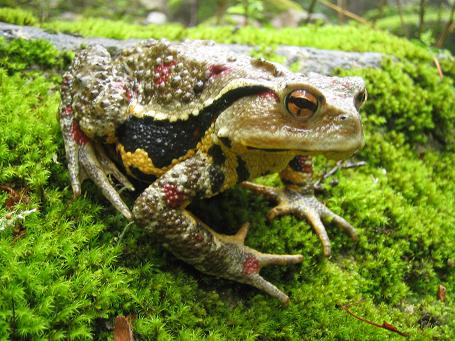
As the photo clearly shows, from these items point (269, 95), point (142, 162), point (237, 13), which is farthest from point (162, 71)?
point (237, 13)

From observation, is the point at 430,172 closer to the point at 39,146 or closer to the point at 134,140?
the point at 134,140

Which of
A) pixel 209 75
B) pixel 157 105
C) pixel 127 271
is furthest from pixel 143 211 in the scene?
pixel 209 75

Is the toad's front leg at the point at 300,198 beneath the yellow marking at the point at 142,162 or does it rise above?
beneath

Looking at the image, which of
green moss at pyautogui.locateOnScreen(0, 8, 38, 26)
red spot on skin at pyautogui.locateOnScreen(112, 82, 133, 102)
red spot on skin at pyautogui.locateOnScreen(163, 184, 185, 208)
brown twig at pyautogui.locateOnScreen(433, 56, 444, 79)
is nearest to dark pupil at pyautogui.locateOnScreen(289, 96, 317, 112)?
red spot on skin at pyautogui.locateOnScreen(163, 184, 185, 208)

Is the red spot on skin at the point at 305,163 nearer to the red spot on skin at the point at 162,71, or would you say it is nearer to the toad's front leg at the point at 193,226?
the toad's front leg at the point at 193,226

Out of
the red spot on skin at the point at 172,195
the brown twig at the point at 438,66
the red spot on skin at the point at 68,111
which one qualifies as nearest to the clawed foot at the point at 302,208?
the red spot on skin at the point at 172,195

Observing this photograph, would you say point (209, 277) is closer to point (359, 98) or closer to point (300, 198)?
point (300, 198)
